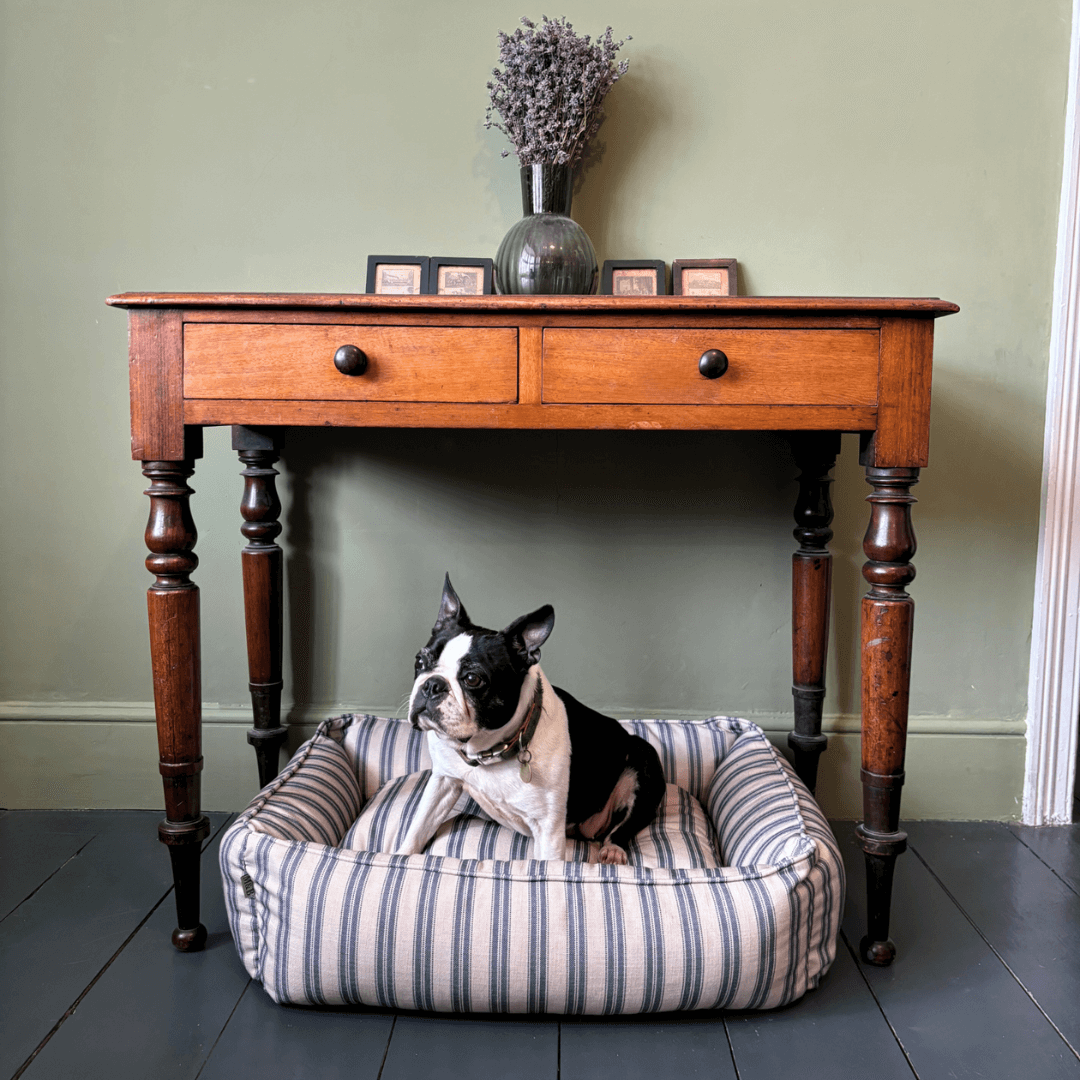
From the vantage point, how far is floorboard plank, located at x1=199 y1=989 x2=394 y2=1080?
111 cm

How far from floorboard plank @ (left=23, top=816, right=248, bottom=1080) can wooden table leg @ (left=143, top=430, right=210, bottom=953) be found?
0.05 metres

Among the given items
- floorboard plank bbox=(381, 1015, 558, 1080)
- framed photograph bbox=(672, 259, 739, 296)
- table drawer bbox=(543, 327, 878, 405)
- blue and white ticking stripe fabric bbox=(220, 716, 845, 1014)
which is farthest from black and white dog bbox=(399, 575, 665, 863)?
framed photograph bbox=(672, 259, 739, 296)

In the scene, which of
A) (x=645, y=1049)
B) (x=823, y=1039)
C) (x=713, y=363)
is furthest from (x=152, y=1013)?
(x=713, y=363)

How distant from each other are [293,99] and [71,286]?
2.03 ft

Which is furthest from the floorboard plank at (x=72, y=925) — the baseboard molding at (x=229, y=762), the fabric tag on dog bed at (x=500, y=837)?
the fabric tag on dog bed at (x=500, y=837)

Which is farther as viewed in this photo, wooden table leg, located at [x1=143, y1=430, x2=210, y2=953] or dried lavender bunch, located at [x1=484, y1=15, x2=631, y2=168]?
dried lavender bunch, located at [x1=484, y1=15, x2=631, y2=168]

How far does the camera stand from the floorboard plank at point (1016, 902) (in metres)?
1.31

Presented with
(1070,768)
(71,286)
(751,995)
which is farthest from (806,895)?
(71,286)

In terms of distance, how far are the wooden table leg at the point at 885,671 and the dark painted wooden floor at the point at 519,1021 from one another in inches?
5.6

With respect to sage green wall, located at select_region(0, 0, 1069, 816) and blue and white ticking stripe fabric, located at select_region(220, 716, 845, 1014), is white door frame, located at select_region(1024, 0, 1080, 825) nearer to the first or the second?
sage green wall, located at select_region(0, 0, 1069, 816)

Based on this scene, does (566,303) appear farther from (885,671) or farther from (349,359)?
(885,671)

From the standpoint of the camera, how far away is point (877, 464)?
1.28 meters

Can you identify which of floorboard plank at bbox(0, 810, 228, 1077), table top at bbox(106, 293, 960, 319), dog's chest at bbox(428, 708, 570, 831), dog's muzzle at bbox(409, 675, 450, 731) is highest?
table top at bbox(106, 293, 960, 319)

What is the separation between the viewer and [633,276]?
71.4 inches
